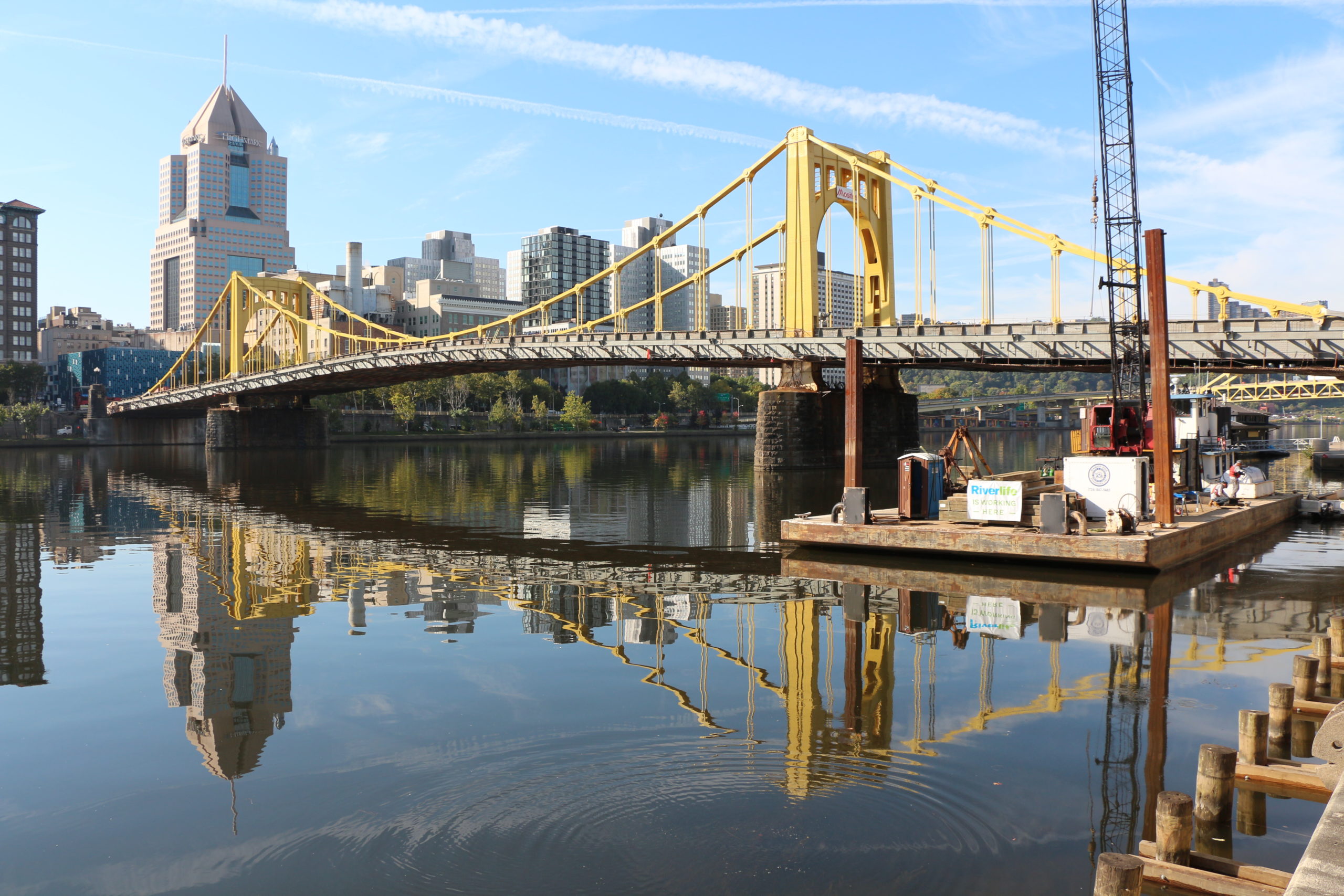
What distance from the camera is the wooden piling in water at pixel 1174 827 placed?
6.87 metres

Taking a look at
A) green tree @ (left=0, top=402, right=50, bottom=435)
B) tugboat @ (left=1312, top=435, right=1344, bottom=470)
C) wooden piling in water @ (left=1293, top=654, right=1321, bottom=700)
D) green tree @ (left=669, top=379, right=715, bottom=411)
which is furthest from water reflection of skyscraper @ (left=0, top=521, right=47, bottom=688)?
green tree @ (left=669, top=379, right=715, bottom=411)

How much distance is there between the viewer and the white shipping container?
2458cm

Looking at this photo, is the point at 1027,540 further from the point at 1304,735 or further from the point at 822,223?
the point at 822,223

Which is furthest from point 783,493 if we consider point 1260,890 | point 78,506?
point 1260,890

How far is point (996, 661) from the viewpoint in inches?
553

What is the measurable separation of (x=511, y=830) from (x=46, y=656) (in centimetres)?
997

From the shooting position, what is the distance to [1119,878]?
5832 mm

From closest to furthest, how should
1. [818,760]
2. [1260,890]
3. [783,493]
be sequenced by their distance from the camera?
[1260,890] < [818,760] < [783,493]

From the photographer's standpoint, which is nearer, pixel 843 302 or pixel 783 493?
pixel 783 493

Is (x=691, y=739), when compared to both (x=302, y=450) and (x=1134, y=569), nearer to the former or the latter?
(x=1134, y=569)

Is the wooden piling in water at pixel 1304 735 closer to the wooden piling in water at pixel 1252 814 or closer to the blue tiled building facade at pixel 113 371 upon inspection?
the wooden piling in water at pixel 1252 814

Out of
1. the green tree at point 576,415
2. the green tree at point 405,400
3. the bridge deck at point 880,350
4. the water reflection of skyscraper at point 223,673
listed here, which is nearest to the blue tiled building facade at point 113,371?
the green tree at point 405,400

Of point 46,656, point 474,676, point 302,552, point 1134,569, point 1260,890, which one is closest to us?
point 1260,890

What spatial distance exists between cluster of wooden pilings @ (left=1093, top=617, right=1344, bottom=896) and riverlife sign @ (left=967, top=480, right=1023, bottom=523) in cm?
1223
